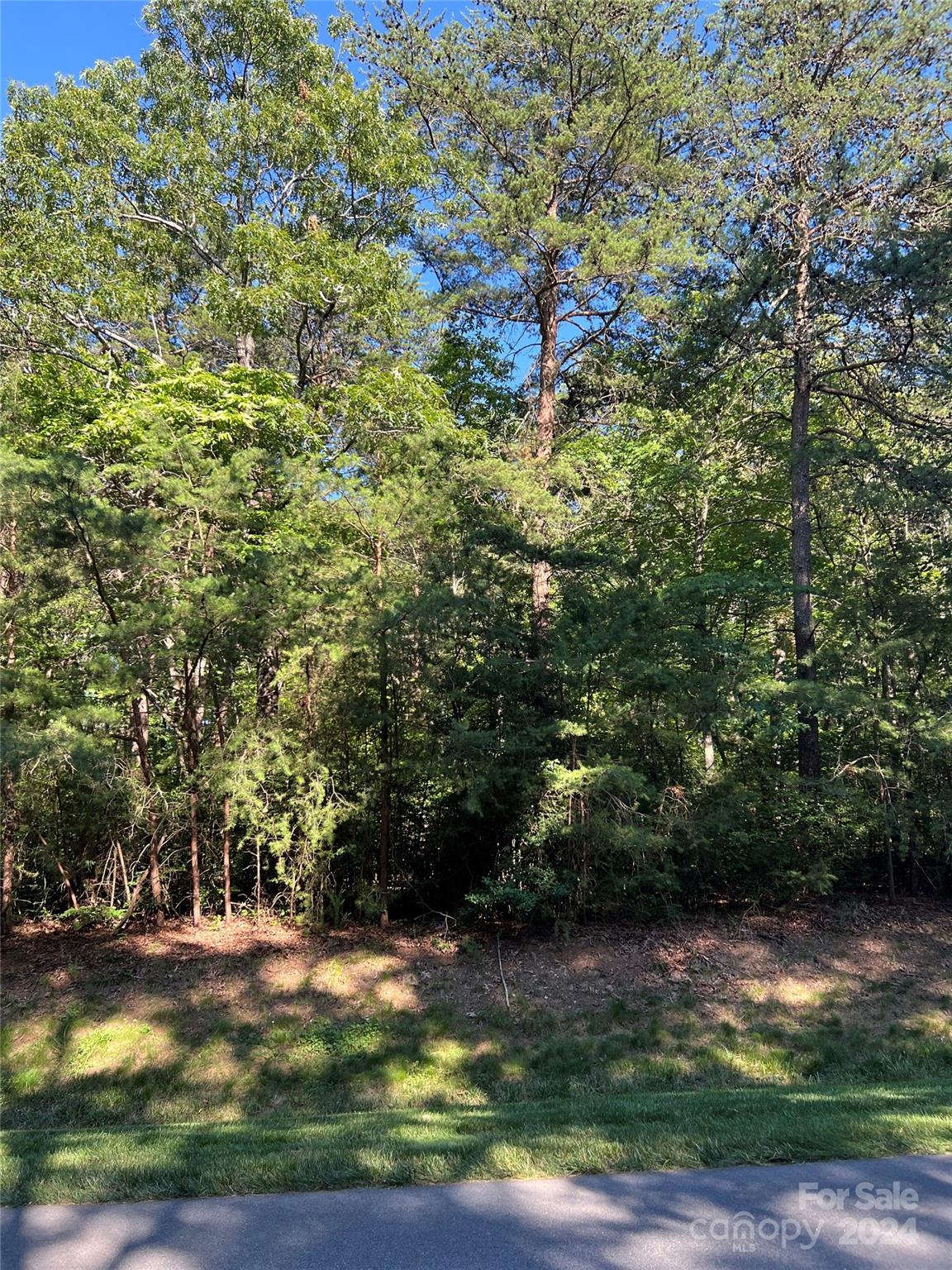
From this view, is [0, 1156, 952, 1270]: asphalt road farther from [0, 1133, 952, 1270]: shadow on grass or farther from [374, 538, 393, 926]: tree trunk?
[374, 538, 393, 926]: tree trunk

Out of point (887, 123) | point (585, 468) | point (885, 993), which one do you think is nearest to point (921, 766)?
point (885, 993)

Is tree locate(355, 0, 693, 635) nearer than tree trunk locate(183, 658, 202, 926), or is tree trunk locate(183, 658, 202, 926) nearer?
tree trunk locate(183, 658, 202, 926)

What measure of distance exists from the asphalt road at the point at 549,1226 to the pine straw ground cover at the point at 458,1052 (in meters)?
0.20

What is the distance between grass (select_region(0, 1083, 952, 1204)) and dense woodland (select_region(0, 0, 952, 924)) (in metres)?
3.79

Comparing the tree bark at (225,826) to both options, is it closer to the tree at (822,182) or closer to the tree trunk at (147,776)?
the tree trunk at (147,776)

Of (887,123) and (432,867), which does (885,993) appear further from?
(887,123)

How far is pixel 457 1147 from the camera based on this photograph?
13.3ft

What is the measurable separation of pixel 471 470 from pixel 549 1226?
8.62m

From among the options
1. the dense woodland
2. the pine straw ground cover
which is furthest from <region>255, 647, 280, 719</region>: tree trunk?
the pine straw ground cover

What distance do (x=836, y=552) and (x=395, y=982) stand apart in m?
10.1

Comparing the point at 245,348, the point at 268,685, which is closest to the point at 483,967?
the point at 268,685

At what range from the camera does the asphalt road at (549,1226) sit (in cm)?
294

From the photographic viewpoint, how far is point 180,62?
12.9 m

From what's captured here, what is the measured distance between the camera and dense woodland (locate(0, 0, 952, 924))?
888 centimetres
